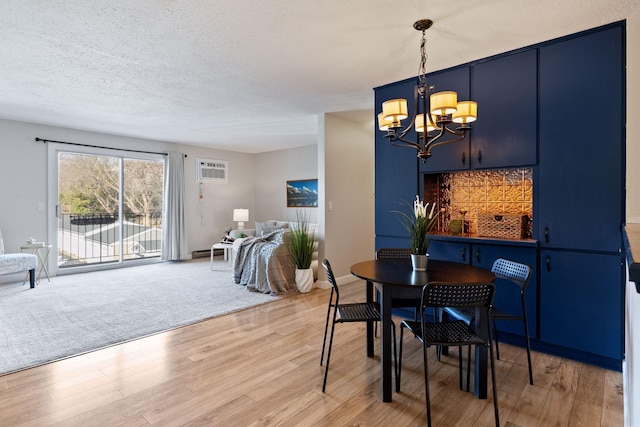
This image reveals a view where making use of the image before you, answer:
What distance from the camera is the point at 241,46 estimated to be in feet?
8.95

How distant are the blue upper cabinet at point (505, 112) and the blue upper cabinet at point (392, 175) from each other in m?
0.64

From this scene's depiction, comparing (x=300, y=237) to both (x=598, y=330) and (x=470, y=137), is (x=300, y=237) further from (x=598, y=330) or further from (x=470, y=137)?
(x=598, y=330)

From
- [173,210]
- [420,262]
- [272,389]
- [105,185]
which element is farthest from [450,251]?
[105,185]

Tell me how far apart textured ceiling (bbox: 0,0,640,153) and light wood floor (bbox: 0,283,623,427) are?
8.13 ft

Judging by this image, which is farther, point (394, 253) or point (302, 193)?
point (302, 193)

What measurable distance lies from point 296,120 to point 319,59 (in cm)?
225

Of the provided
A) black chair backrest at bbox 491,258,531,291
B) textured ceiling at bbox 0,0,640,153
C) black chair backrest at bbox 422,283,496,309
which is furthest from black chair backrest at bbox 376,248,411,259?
textured ceiling at bbox 0,0,640,153

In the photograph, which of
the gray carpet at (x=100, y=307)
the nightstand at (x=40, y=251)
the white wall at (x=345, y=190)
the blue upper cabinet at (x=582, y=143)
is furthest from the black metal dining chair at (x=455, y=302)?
the nightstand at (x=40, y=251)

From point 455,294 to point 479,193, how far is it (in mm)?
1996

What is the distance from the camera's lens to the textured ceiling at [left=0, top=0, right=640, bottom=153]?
7.23 feet

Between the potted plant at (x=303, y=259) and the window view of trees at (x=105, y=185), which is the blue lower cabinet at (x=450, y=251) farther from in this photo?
the window view of trees at (x=105, y=185)

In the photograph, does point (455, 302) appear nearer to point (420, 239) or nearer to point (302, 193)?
point (420, 239)

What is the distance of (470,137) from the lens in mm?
3102

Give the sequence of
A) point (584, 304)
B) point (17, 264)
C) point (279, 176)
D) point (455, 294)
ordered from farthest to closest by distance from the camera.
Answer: point (279, 176) → point (17, 264) → point (584, 304) → point (455, 294)
